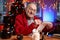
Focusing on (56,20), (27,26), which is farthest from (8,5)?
(56,20)

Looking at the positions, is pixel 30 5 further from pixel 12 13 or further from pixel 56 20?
pixel 56 20

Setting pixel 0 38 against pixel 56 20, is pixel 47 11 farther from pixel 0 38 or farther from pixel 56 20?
pixel 0 38

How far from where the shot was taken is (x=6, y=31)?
2.55 metres

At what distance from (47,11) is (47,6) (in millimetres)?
97

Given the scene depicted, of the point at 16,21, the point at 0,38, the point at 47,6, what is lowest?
the point at 0,38

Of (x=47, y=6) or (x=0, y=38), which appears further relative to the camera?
(x=47, y=6)

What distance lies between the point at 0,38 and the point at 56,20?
3.77ft

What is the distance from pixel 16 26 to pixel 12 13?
0.27 m

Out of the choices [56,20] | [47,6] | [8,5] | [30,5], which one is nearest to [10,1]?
[8,5]

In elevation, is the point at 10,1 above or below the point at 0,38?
above

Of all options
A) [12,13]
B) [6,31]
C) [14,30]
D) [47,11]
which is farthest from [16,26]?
[47,11]

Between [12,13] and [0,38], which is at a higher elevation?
[12,13]

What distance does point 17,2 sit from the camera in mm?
3102

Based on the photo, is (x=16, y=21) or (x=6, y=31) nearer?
(x=6, y=31)
